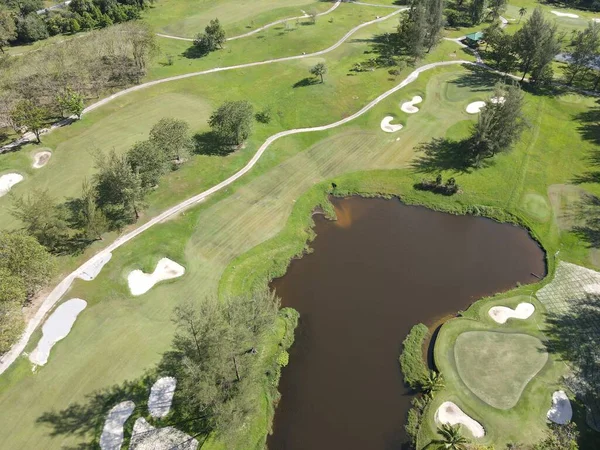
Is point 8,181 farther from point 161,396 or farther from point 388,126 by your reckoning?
point 388,126

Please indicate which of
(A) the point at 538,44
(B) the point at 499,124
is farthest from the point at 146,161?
(A) the point at 538,44

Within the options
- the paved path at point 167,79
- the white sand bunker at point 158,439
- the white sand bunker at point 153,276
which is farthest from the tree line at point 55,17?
the white sand bunker at point 158,439

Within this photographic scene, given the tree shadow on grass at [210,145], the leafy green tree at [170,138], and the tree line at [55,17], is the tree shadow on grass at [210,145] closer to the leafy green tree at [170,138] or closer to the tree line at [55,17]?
the leafy green tree at [170,138]

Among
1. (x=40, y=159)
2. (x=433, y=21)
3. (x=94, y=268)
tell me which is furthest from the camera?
(x=433, y=21)

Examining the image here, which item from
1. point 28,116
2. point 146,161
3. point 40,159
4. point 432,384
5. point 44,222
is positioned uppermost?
point 28,116

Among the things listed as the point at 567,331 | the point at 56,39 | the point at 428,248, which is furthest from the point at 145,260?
the point at 56,39
